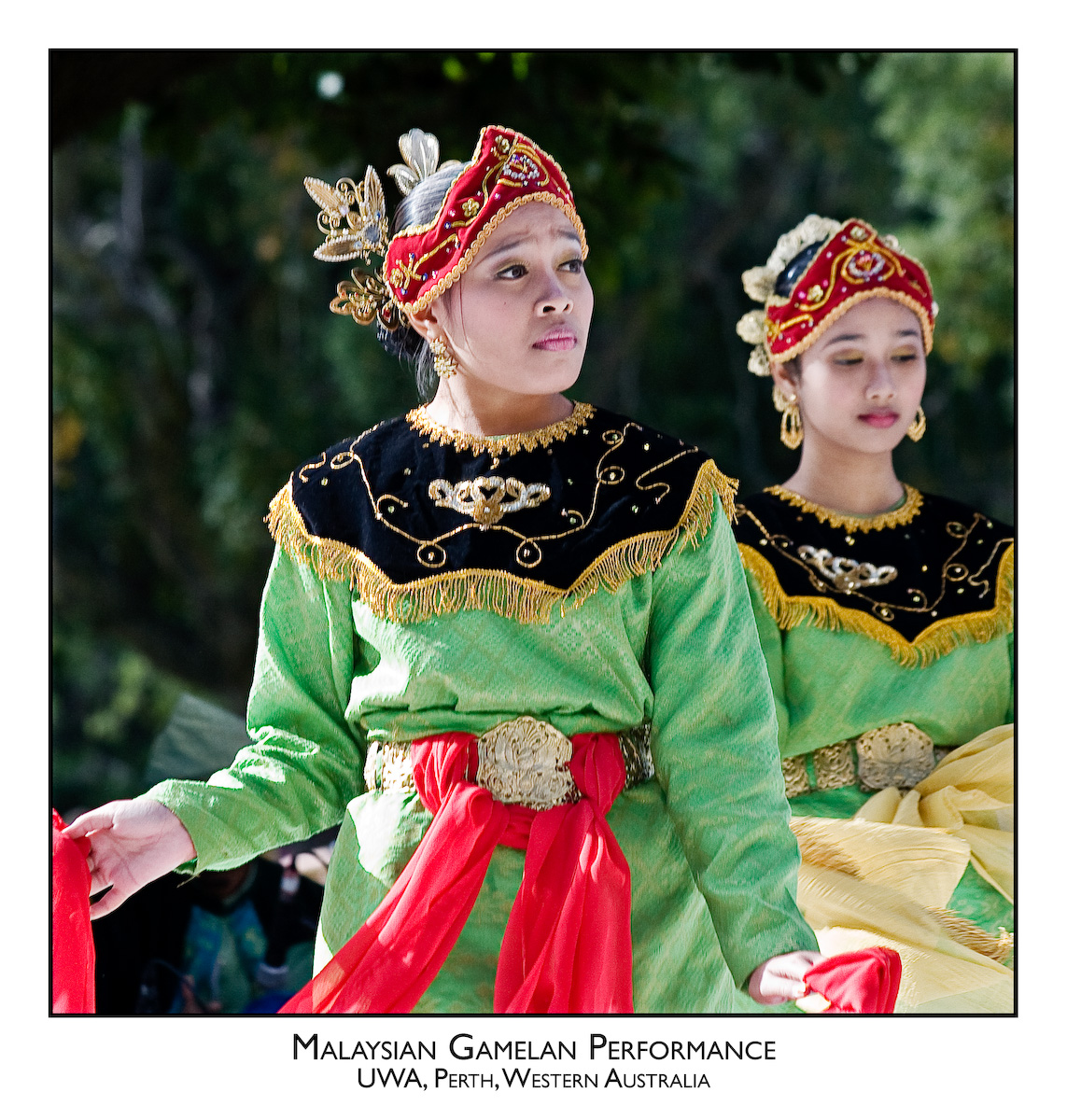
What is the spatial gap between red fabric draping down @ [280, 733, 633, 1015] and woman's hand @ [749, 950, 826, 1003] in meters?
0.20

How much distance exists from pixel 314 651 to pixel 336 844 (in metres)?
0.32

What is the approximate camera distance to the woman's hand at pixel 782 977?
241 centimetres

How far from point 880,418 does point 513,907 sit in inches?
63.2

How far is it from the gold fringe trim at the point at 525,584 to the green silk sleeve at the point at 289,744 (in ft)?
0.32

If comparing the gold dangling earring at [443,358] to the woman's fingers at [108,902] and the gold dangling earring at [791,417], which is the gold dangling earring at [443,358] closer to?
the woman's fingers at [108,902]

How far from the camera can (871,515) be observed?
12.2 ft

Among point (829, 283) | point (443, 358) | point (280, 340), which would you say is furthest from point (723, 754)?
point (280, 340)

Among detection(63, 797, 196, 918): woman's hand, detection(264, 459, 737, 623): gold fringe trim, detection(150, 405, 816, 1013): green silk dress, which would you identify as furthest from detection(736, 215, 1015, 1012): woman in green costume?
detection(63, 797, 196, 918): woman's hand

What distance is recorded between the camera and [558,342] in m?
2.62

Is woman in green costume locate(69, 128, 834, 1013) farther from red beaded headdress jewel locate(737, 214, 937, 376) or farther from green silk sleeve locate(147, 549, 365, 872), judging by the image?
red beaded headdress jewel locate(737, 214, 937, 376)

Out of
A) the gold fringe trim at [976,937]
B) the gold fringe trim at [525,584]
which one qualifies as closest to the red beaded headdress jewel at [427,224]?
the gold fringe trim at [525,584]

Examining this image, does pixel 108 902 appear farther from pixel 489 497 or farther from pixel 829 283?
pixel 829 283

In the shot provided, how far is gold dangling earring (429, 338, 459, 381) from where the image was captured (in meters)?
2.75

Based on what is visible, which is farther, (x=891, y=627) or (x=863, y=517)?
(x=863, y=517)
